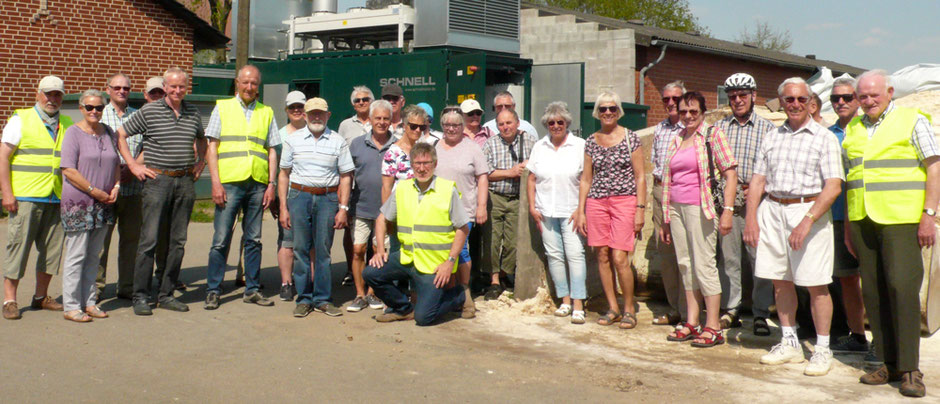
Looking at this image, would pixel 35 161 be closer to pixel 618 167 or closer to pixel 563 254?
pixel 563 254

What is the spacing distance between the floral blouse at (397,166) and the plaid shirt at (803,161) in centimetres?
295

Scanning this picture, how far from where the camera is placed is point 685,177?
6438mm

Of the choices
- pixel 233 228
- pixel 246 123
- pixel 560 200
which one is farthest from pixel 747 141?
pixel 233 228

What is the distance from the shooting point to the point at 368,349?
6.23 metres

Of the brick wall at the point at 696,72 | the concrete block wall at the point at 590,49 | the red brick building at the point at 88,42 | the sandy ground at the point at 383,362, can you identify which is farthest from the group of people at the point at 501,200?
the brick wall at the point at 696,72

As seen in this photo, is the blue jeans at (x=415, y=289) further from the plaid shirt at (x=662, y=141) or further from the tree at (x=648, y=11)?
the tree at (x=648, y=11)

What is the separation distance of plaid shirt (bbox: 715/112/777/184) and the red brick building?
43.7 feet

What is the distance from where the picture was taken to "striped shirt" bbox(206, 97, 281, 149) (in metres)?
7.44

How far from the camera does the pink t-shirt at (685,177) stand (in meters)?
6.38

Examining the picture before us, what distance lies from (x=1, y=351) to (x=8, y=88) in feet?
36.2

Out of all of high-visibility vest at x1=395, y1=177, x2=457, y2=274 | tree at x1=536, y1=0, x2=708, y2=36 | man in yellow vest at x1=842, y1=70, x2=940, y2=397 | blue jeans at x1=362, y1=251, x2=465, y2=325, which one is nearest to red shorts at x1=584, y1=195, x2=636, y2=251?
high-visibility vest at x1=395, y1=177, x2=457, y2=274

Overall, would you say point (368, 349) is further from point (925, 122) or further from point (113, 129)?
point (925, 122)

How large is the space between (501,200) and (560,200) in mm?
908

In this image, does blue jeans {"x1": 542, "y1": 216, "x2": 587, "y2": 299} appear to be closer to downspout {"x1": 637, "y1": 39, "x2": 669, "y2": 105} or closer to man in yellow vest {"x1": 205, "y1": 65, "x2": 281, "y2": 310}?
man in yellow vest {"x1": 205, "y1": 65, "x2": 281, "y2": 310}
